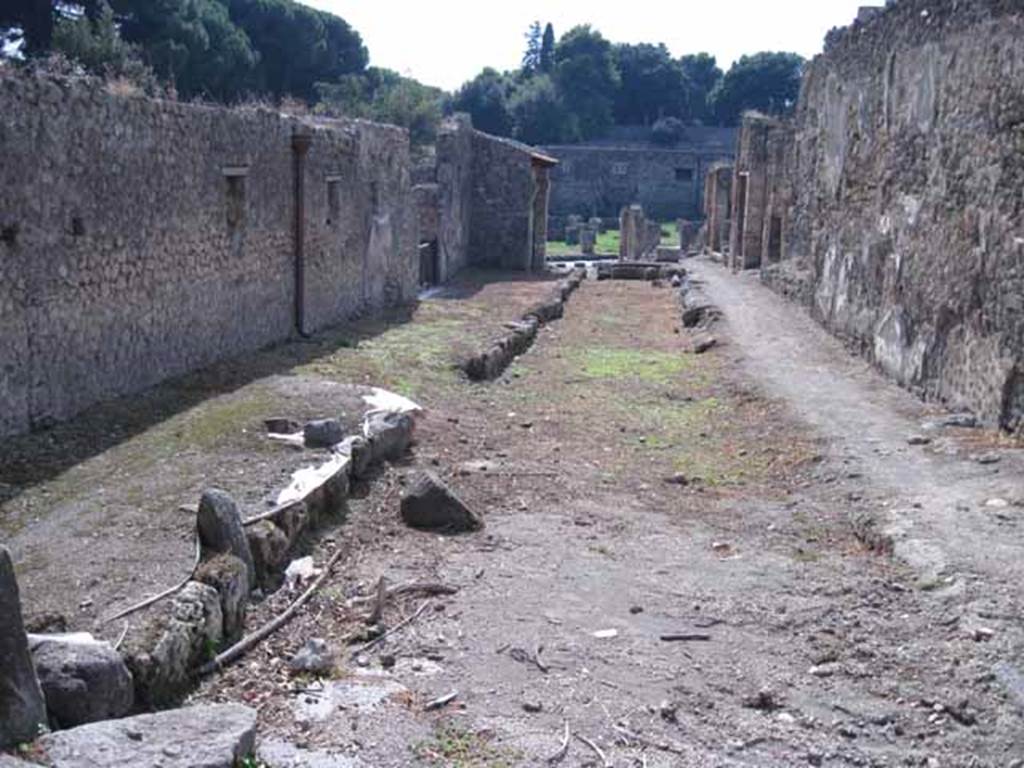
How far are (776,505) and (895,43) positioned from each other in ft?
26.6

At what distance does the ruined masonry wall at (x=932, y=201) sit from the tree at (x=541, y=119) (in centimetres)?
4956

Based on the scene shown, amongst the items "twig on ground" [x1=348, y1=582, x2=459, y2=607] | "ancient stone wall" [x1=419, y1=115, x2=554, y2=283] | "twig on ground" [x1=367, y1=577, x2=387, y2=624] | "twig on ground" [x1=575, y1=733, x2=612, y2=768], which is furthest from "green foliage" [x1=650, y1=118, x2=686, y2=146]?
"twig on ground" [x1=575, y1=733, x2=612, y2=768]

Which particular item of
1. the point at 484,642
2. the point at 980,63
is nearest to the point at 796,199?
the point at 980,63

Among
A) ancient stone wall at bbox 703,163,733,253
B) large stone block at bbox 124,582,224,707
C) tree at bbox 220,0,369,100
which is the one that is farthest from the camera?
tree at bbox 220,0,369,100

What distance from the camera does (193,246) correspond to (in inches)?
441

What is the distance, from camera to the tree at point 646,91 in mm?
77188

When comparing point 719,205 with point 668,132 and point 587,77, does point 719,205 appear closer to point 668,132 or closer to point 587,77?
point 668,132

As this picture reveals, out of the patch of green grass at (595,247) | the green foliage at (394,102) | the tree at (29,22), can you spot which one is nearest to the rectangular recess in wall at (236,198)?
the tree at (29,22)

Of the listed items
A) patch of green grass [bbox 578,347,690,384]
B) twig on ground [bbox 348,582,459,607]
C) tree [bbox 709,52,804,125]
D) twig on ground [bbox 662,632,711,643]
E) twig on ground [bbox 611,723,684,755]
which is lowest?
twig on ground [bbox 611,723,684,755]

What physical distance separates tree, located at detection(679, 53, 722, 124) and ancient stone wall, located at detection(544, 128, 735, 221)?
55.5 ft

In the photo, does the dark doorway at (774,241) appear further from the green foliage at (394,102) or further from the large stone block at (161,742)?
the large stone block at (161,742)

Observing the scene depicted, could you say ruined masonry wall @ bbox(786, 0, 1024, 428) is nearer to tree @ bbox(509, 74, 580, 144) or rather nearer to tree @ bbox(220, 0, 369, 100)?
tree @ bbox(220, 0, 369, 100)

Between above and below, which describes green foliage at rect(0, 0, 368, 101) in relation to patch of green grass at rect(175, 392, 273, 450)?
above

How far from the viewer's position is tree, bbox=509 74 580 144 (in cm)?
6762
